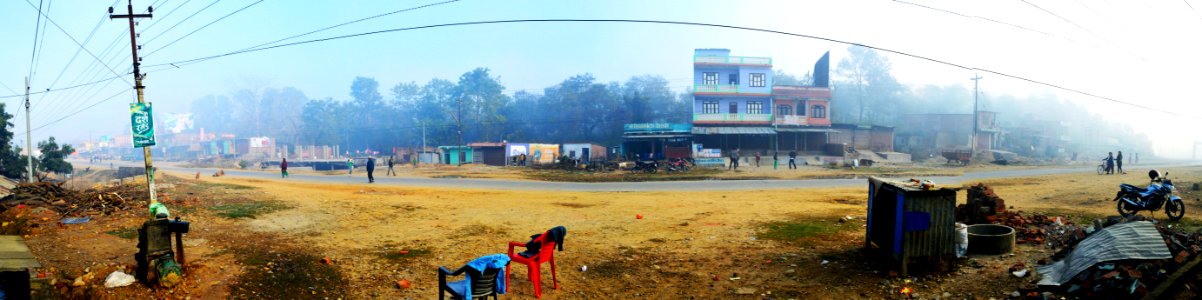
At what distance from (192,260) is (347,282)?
2820mm

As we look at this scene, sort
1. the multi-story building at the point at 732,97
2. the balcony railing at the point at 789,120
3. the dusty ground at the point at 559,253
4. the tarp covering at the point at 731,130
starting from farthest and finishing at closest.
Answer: the balcony railing at the point at 789,120 → the multi-story building at the point at 732,97 → the tarp covering at the point at 731,130 → the dusty ground at the point at 559,253

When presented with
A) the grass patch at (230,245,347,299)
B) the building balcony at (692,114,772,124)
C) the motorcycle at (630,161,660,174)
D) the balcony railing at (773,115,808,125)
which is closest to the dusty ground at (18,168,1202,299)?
the grass patch at (230,245,347,299)

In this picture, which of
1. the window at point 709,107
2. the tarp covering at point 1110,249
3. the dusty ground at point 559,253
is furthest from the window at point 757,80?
the tarp covering at point 1110,249

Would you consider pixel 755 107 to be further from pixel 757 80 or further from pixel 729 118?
pixel 729 118

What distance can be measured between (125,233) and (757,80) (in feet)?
155

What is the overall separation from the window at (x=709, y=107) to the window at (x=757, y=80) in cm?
420

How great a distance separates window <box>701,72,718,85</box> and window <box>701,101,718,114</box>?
188 centimetres

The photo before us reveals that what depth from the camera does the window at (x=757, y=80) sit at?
49.7 m

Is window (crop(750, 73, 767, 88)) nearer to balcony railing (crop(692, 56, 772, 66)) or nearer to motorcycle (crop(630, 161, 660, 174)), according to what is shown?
balcony railing (crop(692, 56, 772, 66))

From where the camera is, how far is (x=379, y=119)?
89.2 metres

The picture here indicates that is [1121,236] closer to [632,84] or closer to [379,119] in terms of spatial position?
[632,84]

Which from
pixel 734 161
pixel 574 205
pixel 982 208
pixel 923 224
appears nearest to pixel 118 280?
pixel 923 224

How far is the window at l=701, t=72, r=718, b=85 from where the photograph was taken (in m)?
49.1

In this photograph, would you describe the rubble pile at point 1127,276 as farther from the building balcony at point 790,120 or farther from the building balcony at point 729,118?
the building balcony at point 790,120
